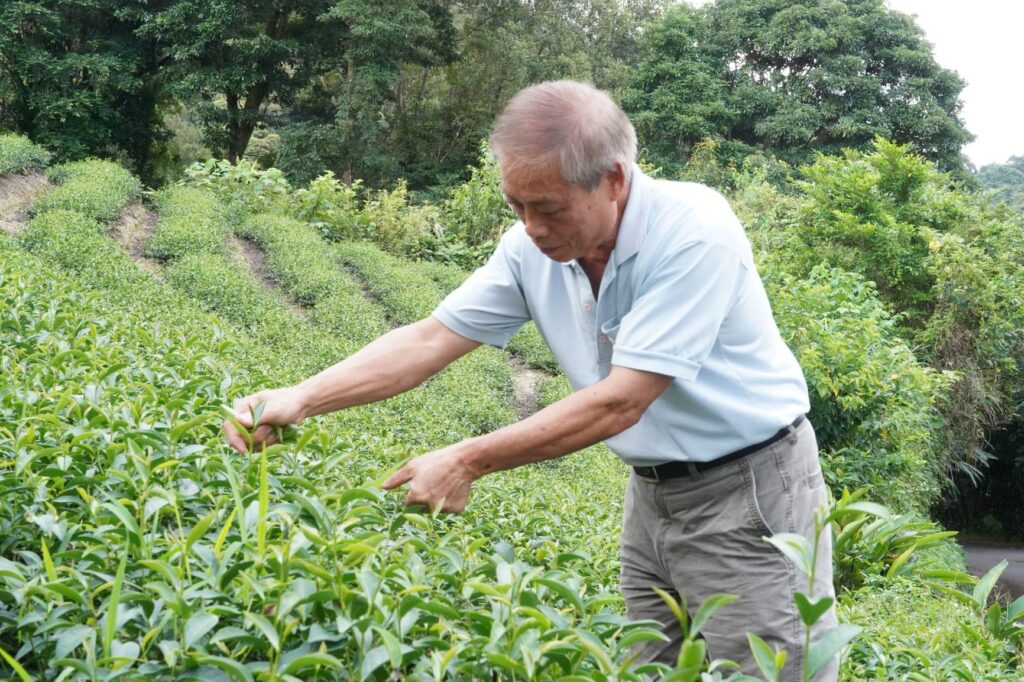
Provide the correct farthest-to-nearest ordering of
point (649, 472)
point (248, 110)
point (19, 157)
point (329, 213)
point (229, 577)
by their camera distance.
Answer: point (248, 110) → point (329, 213) → point (19, 157) → point (649, 472) → point (229, 577)

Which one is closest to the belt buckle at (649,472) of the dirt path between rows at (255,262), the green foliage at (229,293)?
the green foliage at (229,293)

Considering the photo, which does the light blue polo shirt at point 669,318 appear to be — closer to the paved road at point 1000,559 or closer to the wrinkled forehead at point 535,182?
the wrinkled forehead at point 535,182

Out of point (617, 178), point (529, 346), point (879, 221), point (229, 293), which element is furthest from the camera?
point (879, 221)

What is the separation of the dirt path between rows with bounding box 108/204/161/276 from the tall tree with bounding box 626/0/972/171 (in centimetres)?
1541

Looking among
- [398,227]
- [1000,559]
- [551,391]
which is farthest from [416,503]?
[1000,559]

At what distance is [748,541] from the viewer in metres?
2.09

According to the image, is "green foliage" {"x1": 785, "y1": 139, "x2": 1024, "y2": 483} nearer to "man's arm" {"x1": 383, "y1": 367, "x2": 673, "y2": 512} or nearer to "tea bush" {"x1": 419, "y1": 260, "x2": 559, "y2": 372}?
"tea bush" {"x1": 419, "y1": 260, "x2": 559, "y2": 372}

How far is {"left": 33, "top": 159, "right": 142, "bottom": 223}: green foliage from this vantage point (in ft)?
33.3

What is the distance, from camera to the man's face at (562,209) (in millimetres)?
1826

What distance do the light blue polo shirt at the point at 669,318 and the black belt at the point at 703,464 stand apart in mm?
27

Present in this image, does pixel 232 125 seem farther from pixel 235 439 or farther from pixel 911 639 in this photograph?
pixel 235 439

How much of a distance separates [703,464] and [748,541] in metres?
0.19

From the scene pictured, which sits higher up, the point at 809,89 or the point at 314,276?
the point at 809,89

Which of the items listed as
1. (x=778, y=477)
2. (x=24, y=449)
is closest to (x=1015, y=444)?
(x=778, y=477)
